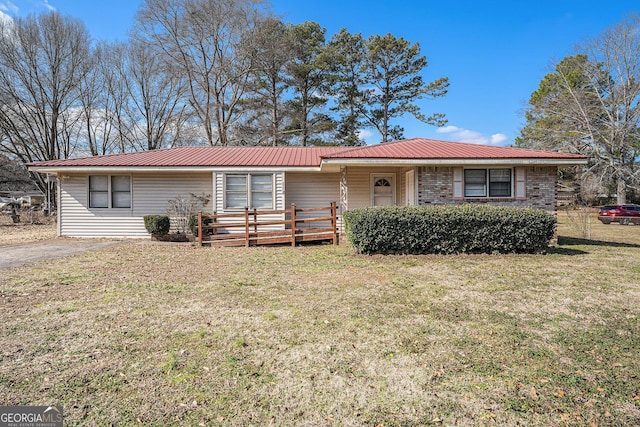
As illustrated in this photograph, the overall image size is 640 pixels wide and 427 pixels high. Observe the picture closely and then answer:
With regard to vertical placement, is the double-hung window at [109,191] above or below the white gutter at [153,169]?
below

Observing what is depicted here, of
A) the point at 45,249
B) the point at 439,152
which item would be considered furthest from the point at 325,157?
the point at 45,249

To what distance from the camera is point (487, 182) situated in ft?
38.3

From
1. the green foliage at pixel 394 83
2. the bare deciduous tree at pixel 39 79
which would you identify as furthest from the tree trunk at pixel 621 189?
the bare deciduous tree at pixel 39 79

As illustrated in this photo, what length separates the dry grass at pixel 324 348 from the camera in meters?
2.48

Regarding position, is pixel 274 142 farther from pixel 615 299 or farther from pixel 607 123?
pixel 607 123

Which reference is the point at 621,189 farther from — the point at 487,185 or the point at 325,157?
the point at 325,157

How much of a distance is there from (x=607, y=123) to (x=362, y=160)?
2941 centimetres

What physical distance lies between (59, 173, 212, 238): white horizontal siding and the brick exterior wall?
8.12 meters

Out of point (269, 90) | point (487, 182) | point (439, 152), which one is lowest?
point (487, 182)

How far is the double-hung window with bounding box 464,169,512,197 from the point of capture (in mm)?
11648

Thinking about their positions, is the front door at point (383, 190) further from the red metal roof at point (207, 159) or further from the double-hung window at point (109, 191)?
the double-hung window at point (109, 191)

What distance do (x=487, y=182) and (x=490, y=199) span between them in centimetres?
61

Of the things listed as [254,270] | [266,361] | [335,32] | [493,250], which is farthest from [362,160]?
[335,32]

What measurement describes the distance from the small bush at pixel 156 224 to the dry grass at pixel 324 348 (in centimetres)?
555
